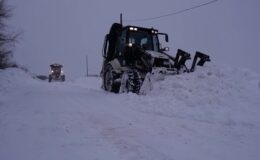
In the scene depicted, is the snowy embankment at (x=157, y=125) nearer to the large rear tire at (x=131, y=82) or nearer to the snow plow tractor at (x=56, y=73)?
the large rear tire at (x=131, y=82)

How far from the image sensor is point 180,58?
12.7 meters

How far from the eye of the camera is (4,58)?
108 feet

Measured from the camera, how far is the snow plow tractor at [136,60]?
12266 millimetres

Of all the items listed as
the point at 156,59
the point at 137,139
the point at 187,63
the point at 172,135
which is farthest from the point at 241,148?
the point at 187,63

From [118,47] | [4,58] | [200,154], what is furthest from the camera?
[4,58]

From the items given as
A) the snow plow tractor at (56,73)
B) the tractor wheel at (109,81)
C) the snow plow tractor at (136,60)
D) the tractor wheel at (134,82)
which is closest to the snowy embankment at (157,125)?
the tractor wheel at (134,82)

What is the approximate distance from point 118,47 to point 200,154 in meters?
10.9

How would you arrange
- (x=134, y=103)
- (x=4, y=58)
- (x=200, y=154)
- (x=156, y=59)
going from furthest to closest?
1. (x=4, y=58)
2. (x=156, y=59)
3. (x=134, y=103)
4. (x=200, y=154)

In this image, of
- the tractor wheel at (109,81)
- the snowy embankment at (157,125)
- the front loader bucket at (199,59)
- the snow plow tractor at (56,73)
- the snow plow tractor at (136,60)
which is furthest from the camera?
the snow plow tractor at (56,73)

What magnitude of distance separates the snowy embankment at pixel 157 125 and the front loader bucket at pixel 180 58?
1040 mm

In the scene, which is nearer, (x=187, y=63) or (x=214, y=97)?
(x=214, y=97)

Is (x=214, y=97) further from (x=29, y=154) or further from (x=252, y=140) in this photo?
(x=29, y=154)

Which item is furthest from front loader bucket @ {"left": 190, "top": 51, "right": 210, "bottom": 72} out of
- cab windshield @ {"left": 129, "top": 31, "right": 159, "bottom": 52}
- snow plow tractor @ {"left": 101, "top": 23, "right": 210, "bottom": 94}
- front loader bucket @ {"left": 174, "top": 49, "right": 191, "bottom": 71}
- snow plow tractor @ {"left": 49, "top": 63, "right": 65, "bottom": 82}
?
snow plow tractor @ {"left": 49, "top": 63, "right": 65, "bottom": 82}

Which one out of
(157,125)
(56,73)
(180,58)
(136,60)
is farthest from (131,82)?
(56,73)
